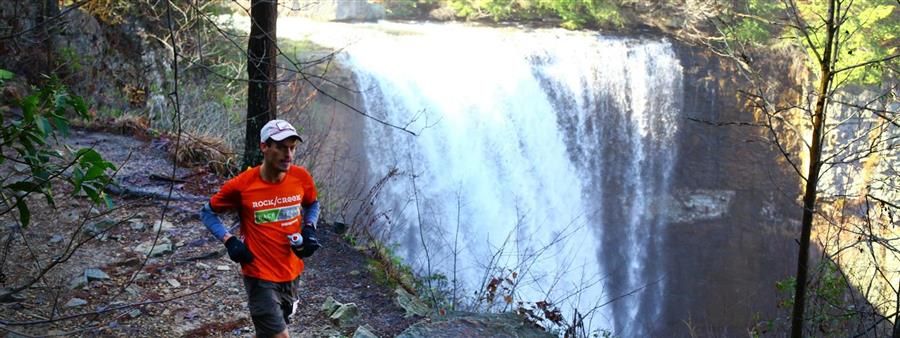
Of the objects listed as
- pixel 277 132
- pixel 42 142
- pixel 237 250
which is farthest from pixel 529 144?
pixel 42 142

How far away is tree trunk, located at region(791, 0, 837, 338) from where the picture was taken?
15.7 feet

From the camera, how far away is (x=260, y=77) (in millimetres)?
8281

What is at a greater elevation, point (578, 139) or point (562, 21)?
point (562, 21)

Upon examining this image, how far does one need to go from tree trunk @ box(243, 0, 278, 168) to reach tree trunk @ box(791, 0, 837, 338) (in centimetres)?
451

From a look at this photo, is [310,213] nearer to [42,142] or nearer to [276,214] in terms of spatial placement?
[276,214]

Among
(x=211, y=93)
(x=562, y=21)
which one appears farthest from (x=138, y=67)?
(x=562, y=21)

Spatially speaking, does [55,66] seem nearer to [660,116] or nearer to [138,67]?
[138,67]

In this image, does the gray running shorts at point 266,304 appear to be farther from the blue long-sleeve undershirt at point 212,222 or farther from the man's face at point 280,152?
the man's face at point 280,152

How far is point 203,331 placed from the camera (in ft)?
17.4

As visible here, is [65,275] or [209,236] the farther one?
[209,236]

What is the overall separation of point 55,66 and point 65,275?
6768 mm

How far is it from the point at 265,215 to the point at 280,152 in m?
0.33

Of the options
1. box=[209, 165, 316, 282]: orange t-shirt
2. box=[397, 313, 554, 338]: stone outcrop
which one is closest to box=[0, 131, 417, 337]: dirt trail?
box=[397, 313, 554, 338]: stone outcrop

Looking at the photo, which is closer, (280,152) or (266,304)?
(280,152)
